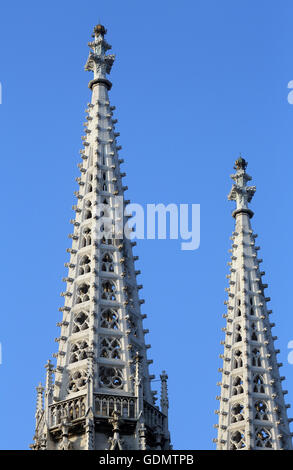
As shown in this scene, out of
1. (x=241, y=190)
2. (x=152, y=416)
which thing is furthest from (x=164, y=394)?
(x=241, y=190)

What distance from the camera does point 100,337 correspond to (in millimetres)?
71312

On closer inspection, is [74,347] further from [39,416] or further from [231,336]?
[231,336]

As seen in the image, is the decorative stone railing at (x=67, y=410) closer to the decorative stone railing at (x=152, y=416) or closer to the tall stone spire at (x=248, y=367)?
the decorative stone railing at (x=152, y=416)

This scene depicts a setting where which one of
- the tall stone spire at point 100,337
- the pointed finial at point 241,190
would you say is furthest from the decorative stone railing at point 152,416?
the pointed finial at point 241,190

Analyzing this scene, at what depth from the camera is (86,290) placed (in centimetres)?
7356

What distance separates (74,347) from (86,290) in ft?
10.3

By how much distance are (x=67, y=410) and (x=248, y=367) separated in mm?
11316

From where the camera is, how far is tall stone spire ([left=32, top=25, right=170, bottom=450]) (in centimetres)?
6862

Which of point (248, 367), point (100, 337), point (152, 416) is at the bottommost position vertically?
point (152, 416)

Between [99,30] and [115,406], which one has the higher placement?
[99,30]

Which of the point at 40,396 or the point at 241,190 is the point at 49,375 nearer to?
the point at 40,396

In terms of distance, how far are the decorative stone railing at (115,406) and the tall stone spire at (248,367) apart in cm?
744

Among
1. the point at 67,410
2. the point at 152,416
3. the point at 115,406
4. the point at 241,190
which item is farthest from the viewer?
the point at 241,190

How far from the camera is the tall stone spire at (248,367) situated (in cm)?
7581
